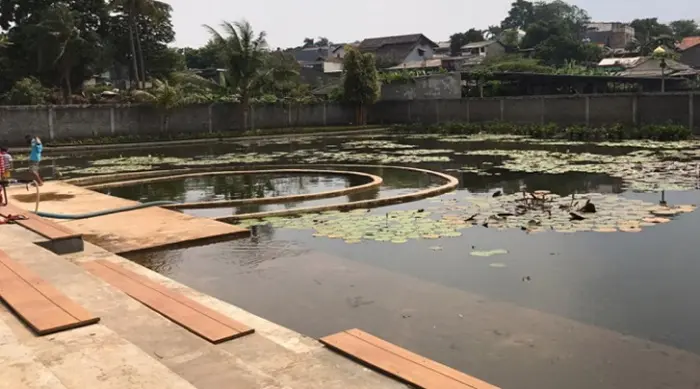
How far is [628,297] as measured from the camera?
5203 mm

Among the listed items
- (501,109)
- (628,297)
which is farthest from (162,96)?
(628,297)

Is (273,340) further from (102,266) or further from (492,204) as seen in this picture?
(492,204)

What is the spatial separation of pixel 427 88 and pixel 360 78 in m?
3.85

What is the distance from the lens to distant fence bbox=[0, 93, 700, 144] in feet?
79.5

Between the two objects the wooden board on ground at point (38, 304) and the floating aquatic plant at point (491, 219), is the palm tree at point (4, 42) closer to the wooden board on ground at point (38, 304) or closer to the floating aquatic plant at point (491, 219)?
the floating aquatic plant at point (491, 219)

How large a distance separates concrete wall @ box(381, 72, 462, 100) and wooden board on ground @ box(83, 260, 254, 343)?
2900 cm

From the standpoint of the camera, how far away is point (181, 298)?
4672 millimetres

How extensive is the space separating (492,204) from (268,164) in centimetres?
889

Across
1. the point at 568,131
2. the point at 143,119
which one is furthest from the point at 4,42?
the point at 568,131

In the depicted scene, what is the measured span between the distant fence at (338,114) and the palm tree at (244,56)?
2.13 metres

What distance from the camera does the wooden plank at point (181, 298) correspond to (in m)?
4.02

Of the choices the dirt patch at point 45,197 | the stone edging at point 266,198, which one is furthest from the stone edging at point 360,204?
the dirt patch at point 45,197

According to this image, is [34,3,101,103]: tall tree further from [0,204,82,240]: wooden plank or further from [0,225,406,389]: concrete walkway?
[0,225,406,389]: concrete walkway

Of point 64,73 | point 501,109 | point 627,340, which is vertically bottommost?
point 627,340
